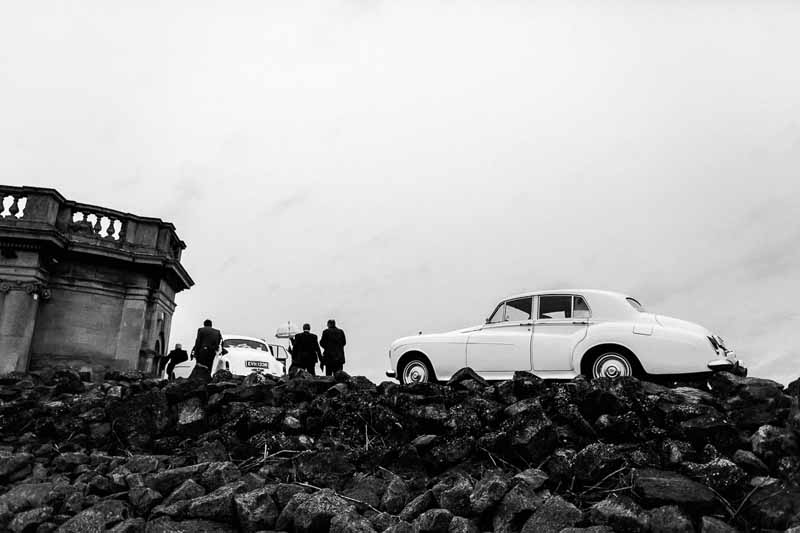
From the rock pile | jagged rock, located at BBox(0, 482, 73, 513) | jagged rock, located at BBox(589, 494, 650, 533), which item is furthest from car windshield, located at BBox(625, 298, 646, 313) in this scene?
jagged rock, located at BBox(0, 482, 73, 513)

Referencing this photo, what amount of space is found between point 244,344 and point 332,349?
620 cm

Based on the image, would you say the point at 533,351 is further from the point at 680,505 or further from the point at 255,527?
the point at 255,527

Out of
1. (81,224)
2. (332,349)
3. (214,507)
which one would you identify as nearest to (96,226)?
(81,224)

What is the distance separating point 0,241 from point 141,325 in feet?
15.2

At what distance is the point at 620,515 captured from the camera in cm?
585

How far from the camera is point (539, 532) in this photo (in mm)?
5957

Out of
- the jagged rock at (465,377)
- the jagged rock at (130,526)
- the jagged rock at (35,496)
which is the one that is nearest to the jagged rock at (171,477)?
the jagged rock at (130,526)

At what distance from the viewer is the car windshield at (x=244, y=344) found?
18719 mm

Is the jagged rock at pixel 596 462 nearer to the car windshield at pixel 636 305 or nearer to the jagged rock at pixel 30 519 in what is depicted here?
the car windshield at pixel 636 305

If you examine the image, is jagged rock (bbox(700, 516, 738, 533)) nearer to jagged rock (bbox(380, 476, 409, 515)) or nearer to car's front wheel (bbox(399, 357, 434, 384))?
jagged rock (bbox(380, 476, 409, 515))

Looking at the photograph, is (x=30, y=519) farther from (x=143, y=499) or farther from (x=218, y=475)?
(x=218, y=475)

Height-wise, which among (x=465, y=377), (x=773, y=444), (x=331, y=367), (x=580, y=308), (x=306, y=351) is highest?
(x=580, y=308)

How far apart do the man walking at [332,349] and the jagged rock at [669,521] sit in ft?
28.5

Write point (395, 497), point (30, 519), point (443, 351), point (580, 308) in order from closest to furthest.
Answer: point (395, 497) → point (30, 519) → point (580, 308) → point (443, 351)
